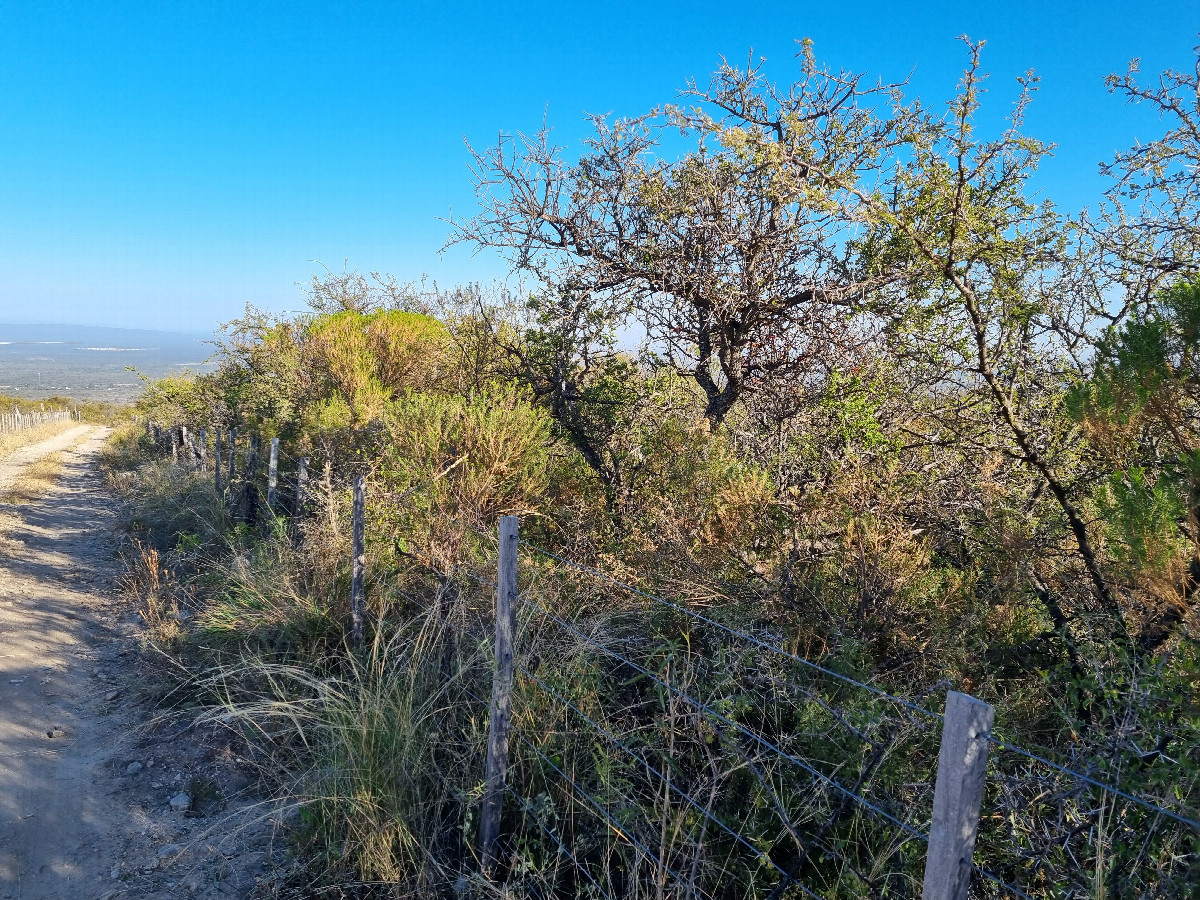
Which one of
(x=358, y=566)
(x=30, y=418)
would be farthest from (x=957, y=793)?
(x=30, y=418)

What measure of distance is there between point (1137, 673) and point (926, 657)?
41.1 inches

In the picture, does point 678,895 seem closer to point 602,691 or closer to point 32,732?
point 602,691

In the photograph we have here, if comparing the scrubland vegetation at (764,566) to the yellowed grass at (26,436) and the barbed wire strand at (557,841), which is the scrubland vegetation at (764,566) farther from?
the yellowed grass at (26,436)

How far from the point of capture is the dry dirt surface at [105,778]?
3447 mm

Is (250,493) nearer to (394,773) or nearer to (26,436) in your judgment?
(394,773)

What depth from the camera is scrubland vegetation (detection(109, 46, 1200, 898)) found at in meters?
2.68

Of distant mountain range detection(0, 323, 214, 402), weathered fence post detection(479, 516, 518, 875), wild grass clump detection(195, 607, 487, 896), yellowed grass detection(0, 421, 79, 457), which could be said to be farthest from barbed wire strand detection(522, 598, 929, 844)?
distant mountain range detection(0, 323, 214, 402)

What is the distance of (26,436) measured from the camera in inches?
1195

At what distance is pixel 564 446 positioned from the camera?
6.77m

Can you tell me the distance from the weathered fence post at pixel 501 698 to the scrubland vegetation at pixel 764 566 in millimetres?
122

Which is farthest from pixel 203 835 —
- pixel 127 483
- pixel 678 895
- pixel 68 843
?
pixel 127 483

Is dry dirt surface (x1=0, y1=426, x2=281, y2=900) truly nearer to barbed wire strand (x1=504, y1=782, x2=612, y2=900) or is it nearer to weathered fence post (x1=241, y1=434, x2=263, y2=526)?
barbed wire strand (x1=504, y1=782, x2=612, y2=900)

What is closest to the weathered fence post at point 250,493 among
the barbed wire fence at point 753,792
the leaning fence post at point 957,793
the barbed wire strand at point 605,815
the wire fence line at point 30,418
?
the barbed wire fence at point 753,792

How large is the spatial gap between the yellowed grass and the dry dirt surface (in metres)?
22.8
